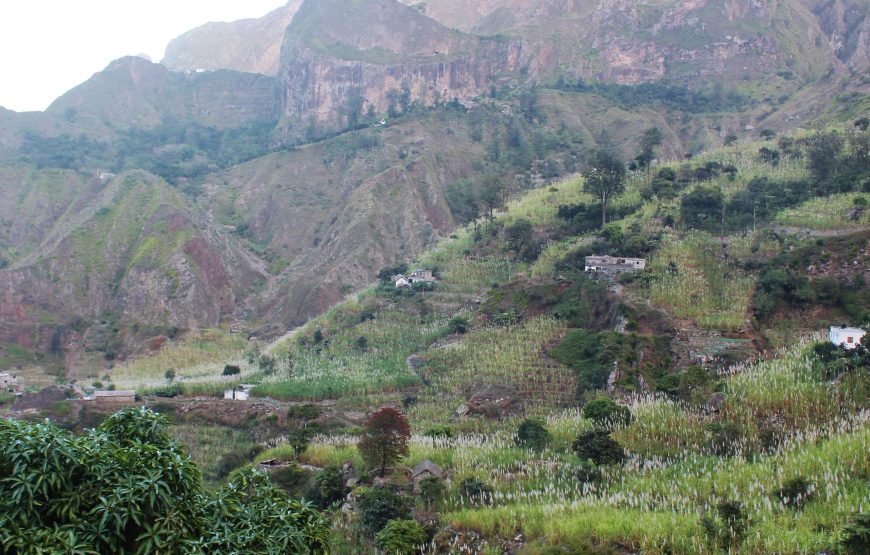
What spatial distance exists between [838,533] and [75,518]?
662 inches

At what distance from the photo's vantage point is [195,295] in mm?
86750

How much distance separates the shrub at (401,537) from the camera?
2145cm

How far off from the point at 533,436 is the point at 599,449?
374 cm

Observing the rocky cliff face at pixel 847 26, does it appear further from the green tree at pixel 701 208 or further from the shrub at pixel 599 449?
the shrub at pixel 599 449

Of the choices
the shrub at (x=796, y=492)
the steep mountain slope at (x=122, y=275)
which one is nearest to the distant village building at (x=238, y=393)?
the steep mountain slope at (x=122, y=275)

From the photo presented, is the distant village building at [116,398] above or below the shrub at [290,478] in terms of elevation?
below

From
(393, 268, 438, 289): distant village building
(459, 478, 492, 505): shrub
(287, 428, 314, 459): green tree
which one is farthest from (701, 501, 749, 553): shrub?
(393, 268, 438, 289): distant village building

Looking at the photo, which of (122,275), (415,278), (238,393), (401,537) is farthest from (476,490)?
(122,275)

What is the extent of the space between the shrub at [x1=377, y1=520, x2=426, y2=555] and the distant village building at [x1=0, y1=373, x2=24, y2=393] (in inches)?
1801

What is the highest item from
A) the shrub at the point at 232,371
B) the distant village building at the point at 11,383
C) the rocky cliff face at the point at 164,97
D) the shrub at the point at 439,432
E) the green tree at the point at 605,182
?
the rocky cliff face at the point at 164,97

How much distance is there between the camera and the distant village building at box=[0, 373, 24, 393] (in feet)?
187

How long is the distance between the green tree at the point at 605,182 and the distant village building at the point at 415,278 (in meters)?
15.0

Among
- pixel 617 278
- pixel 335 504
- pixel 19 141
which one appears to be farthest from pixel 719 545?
pixel 19 141

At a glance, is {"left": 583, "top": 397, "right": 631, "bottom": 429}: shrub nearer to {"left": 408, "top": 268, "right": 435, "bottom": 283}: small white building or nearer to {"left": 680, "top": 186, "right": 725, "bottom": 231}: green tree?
{"left": 680, "top": 186, "right": 725, "bottom": 231}: green tree
